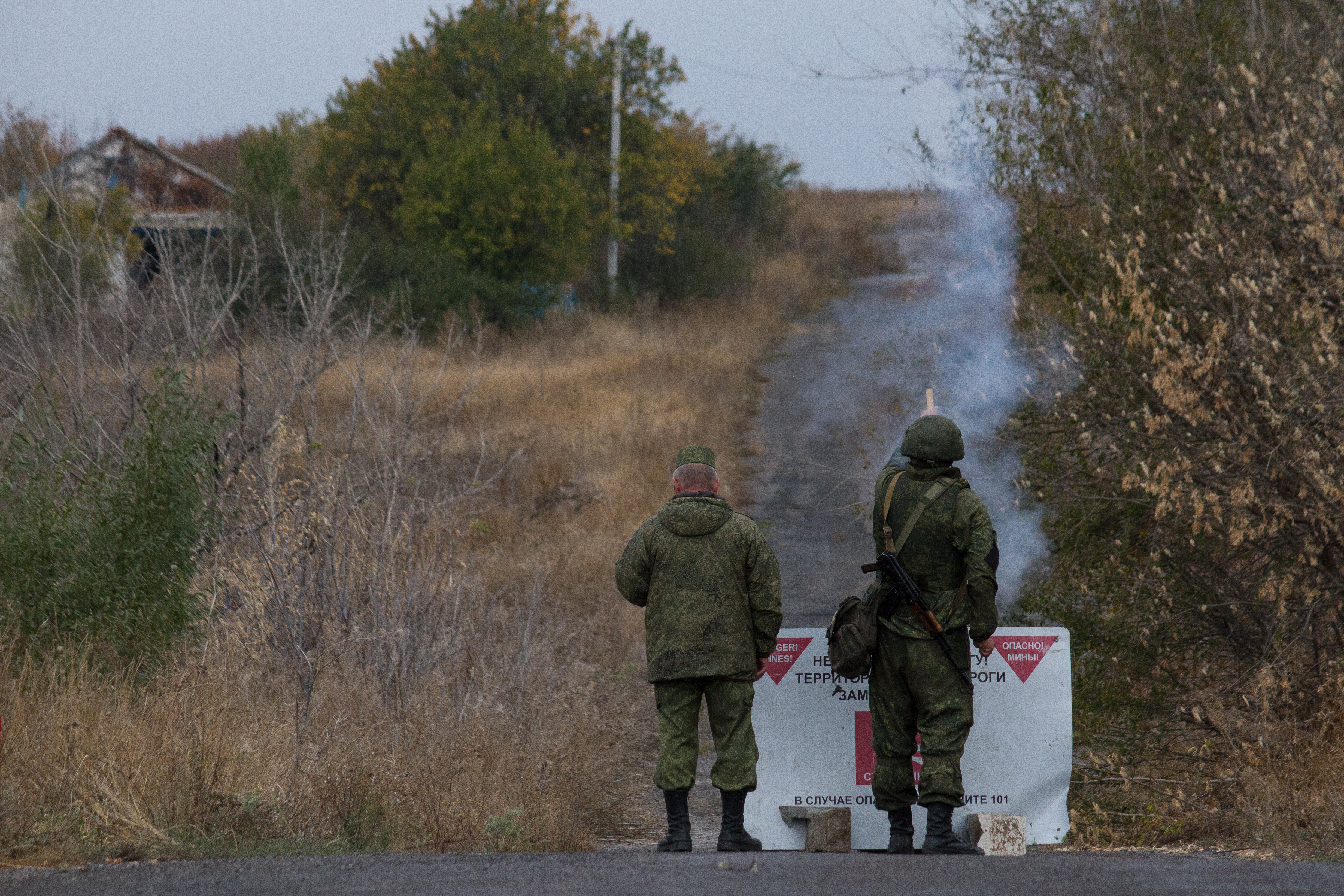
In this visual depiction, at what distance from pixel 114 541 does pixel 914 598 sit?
14.0ft

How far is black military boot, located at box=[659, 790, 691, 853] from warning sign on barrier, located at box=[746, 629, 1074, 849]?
0.43 metres

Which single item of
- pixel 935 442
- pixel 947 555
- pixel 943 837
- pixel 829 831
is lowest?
pixel 829 831

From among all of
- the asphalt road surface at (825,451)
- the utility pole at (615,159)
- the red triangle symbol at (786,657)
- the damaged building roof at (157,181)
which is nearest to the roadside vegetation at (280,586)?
the asphalt road surface at (825,451)

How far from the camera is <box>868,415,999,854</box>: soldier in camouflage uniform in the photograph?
4.89m

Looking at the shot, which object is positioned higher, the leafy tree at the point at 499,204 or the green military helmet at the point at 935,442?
the leafy tree at the point at 499,204

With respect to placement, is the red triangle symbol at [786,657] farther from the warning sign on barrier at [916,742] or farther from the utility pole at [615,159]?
the utility pole at [615,159]

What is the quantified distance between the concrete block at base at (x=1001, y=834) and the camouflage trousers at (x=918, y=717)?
15cm

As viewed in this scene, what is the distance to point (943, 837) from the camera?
488cm

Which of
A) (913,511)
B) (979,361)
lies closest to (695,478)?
(913,511)

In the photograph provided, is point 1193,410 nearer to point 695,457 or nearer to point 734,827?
point 695,457

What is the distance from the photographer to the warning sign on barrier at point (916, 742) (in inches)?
207

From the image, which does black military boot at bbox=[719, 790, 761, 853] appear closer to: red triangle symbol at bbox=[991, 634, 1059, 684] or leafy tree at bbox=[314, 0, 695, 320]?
red triangle symbol at bbox=[991, 634, 1059, 684]

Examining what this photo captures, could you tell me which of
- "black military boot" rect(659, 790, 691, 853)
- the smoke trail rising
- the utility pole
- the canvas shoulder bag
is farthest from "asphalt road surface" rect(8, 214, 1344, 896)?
the utility pole

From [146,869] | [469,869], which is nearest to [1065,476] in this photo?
[469,869]
